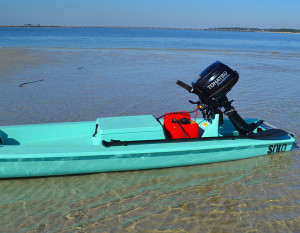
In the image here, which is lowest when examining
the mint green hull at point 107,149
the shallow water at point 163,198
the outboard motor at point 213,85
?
the shallow water at point 163,198

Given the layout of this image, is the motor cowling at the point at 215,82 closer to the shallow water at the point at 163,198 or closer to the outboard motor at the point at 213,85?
the outboard motor at the point at 213,85

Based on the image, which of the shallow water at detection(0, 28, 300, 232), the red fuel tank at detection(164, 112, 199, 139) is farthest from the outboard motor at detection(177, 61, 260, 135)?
the shallow water at detection(0, 28, 300, 232)

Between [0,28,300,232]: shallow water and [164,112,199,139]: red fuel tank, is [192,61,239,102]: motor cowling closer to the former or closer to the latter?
[164,112,199,139]: red fuel tank

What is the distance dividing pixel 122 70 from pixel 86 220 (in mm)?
11810

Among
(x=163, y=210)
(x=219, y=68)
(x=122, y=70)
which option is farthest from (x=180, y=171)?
(x=122, y=70)

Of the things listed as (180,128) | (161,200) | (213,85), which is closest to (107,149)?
(161,200)

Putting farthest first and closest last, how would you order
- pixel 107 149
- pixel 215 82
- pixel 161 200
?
pixel 215 82, pixel 107 149, pixel 161 200

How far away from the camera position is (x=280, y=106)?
8.80 metres

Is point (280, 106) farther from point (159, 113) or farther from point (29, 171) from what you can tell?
point (29, 171)

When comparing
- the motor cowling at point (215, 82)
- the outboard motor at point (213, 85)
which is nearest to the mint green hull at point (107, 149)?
the outboard motor at point (213, 85)

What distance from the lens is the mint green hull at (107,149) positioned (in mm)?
4277

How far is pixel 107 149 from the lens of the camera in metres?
4.44

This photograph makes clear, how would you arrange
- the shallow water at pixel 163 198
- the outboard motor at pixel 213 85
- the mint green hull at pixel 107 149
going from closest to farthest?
1. the shallow water at pixel 163 198
2. the mint green hull at pixel 107 149
3. the outboard motor at pixel 213 85

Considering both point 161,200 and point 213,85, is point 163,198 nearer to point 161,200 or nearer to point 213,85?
point 161,200
